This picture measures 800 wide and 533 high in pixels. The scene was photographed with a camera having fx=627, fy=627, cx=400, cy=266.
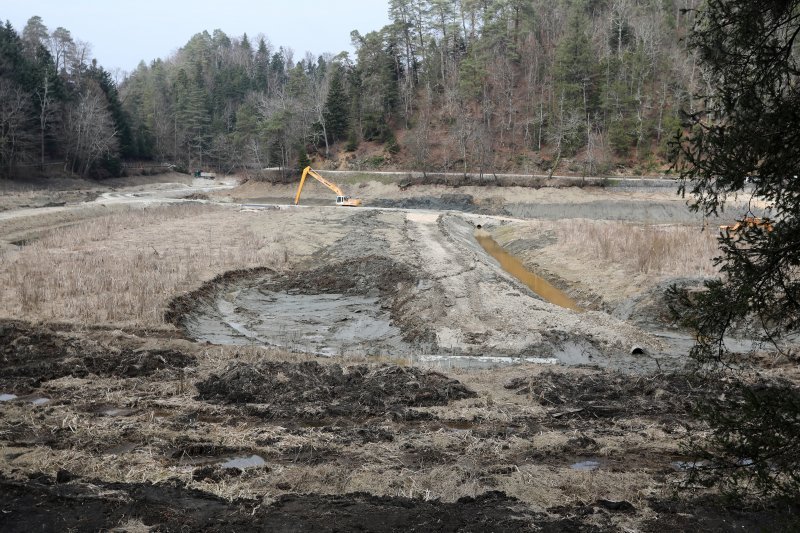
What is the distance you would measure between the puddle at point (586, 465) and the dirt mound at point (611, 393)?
7.11 ft

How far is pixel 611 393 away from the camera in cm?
1212

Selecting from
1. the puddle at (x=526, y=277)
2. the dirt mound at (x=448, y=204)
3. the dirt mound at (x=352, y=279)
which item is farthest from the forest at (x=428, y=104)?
the dirt mound at (x=352, y=279)

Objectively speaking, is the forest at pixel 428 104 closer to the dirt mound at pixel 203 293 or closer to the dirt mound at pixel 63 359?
the dirt mound at pixel 203 293

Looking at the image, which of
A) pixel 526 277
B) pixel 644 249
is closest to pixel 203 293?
pixel 526 277

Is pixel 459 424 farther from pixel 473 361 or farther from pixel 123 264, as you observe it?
pixel 123 264

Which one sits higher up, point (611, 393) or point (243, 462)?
point (243, 462)

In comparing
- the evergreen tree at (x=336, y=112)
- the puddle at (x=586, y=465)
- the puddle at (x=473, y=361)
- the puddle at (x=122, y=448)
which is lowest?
the puddle at (x=473, y=361)

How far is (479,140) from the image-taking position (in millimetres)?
66875

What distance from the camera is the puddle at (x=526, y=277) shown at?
23.5 meters

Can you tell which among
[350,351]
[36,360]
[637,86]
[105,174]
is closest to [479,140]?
[637,86]

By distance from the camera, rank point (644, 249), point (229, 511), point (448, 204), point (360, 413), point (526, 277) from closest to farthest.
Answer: point (229, 511) < point (360, 413) < point (644, 249) < point (526, 277) < point (448, 204)

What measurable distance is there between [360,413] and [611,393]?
16.3 ft

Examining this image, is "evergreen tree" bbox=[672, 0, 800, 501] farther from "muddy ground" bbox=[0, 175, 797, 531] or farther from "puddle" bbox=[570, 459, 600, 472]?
"puddle" bbox=[570, 459, 600, 472]

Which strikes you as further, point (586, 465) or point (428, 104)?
point (428, 104)
